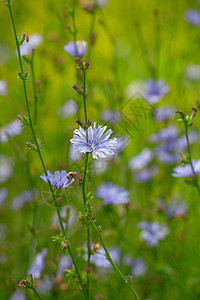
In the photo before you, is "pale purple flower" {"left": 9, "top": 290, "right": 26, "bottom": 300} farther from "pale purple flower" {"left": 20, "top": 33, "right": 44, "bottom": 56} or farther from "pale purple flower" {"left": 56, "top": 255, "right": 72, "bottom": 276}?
"pale purple flower" {"left": 20, "top": 33, "right": 44, "bottom": 56}

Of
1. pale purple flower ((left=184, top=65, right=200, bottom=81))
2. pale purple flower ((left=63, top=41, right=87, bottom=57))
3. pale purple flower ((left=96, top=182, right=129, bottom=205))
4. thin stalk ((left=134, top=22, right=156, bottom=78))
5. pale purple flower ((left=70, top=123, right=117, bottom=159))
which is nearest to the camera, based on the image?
pale purple flower ((left=70, top=123, right=117, bottom=159))

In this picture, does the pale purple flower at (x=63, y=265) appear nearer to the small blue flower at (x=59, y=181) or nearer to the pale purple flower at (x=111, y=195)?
the pale purple flower at (x=111, y=195)

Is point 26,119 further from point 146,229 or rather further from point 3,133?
point 146,229

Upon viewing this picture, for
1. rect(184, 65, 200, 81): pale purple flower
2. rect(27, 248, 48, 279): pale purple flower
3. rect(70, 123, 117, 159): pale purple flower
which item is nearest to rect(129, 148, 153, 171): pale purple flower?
rect(27, 248, 48, 279): pale purple flower

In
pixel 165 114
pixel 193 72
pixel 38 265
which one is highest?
pixel 193 72

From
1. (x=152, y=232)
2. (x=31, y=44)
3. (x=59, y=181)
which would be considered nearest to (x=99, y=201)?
(x=152, y=232)

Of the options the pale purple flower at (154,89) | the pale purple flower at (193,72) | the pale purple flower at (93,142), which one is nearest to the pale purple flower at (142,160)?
the pale purple flower at (154,89)

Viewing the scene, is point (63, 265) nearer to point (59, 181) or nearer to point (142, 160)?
point (142, 160)

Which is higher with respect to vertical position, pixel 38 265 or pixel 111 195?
pixel 111 195
